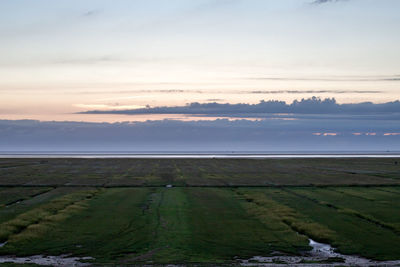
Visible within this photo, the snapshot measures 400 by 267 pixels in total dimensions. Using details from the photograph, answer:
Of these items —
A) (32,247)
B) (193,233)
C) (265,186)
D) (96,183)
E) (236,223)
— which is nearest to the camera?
(32,247)

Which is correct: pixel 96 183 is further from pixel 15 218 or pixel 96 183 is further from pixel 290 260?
pixel 290 260

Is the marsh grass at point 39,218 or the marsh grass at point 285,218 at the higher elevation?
the marsh grass at point 39,218

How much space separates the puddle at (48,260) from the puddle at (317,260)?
9289mm

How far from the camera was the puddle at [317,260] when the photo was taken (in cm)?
2448

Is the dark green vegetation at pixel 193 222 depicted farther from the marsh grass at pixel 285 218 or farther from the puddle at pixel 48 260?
the puddle at pixel 48 260

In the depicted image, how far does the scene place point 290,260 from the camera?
2553 cm

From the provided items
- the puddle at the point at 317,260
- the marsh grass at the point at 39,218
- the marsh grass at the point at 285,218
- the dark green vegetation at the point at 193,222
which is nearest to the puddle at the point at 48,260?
the dark green vegetation at the point at 193,222

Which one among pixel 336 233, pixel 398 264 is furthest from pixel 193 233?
pixel 398 264

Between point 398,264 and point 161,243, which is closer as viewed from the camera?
point 398,264

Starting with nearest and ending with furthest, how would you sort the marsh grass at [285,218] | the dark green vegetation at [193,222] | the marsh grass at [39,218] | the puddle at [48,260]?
the puddle at [48,260]
the dark green vegetation at [193,222]
the marsh grass at [39,218]
the marsh grass at [285,218]

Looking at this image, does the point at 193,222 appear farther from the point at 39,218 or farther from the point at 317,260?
the point at 39,218

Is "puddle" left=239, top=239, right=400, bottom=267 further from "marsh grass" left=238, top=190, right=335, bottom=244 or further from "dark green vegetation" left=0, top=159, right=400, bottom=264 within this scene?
"marsh grass" left=238, top=190, right=335, bottom=244

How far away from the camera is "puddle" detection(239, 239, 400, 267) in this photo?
24.5m

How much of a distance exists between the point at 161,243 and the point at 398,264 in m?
14.2
